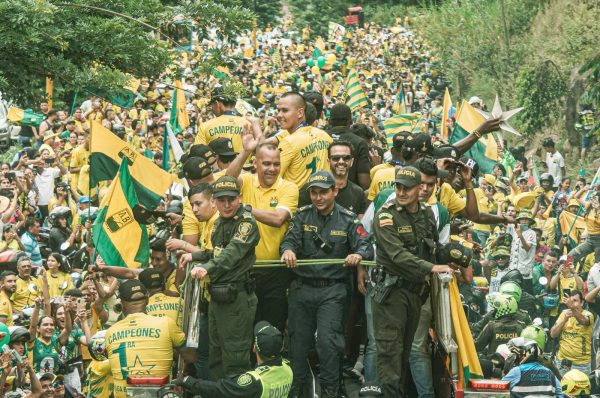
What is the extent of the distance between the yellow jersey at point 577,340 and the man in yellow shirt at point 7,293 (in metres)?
7.78

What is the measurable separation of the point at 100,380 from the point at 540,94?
2729 cm

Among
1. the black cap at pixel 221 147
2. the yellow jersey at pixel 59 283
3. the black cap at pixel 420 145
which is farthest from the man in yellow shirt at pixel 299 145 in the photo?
the yellow jersey at pixel 59 283

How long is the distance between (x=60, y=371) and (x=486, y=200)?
11081 millimetres

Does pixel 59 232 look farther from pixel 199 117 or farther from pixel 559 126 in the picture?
pixel 559 126

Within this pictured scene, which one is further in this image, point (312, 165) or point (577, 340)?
point (577, 340)

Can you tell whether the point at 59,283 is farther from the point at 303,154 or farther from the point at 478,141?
the point at 478,141

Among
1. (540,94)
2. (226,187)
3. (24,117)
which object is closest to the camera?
(226,187)

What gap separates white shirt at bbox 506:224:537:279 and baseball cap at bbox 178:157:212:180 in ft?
36.7

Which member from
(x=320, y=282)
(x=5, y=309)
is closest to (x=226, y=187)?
(x=320, y=282)

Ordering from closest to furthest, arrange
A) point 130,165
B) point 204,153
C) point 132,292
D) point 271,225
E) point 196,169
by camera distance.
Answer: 1. point 132,292
2. point 271,225
3. point 196,169
4. point 204,153
5. point 130,165

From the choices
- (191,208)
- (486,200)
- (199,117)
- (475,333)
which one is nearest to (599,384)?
(475,333)

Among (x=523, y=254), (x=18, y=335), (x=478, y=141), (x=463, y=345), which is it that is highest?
(x=463, y=345)

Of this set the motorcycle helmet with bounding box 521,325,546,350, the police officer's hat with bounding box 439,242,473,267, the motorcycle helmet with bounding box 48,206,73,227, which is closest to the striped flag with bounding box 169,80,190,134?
the motorcycle helmet with bounding box 48,206,73,227

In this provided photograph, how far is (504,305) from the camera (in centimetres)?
1616
